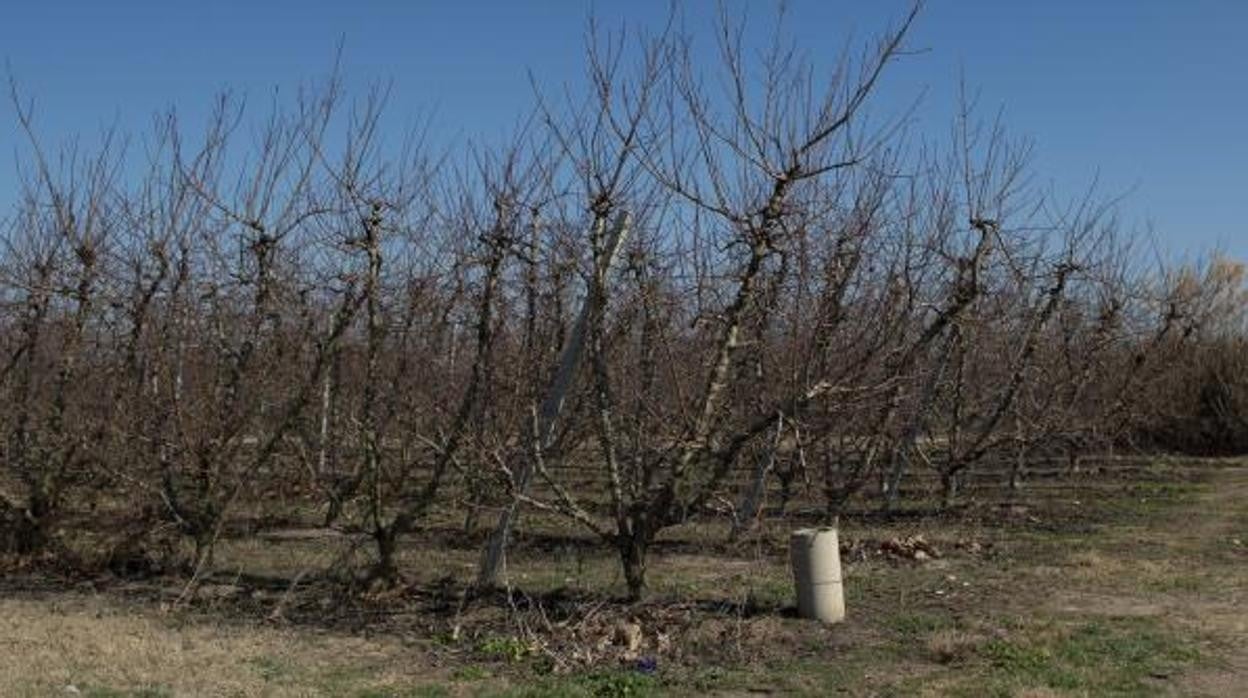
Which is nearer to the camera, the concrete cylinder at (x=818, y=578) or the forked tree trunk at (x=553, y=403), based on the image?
the concrete cylinder at (x=818, y=578)

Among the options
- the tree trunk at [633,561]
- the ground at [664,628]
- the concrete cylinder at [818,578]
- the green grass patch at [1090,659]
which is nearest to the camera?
the green grass patch at [1090,659]

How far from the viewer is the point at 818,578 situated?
730cm

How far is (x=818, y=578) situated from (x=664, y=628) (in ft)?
3.27

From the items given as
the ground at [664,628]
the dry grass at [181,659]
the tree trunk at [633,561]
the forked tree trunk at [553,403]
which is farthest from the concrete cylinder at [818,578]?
the dry grass at [181,659]

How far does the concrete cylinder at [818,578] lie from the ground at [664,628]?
0.12 metres

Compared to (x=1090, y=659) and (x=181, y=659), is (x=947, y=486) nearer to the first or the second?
(x=1090, y=659)

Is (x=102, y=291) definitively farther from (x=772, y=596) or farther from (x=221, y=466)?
(x=772, y=596)

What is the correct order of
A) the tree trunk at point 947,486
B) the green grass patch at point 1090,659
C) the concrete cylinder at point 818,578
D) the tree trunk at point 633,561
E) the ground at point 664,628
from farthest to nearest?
the tree trunk at point 947,486 → the tree trunk at point 633,561 → the concrete cylinder at point 818,578 → the ground at point 664,628 → the green grass patch at point 1090,659

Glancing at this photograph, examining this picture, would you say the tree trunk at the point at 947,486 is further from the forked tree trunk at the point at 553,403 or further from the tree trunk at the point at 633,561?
the tree trunk at the point at 633,561

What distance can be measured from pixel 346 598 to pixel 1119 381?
43.1 ft

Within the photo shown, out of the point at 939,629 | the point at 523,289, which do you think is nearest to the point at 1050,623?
the point at 939,629

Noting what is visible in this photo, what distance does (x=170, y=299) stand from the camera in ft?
30.0

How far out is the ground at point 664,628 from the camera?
6000mm

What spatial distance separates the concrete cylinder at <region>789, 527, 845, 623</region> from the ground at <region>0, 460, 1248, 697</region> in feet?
0.40
